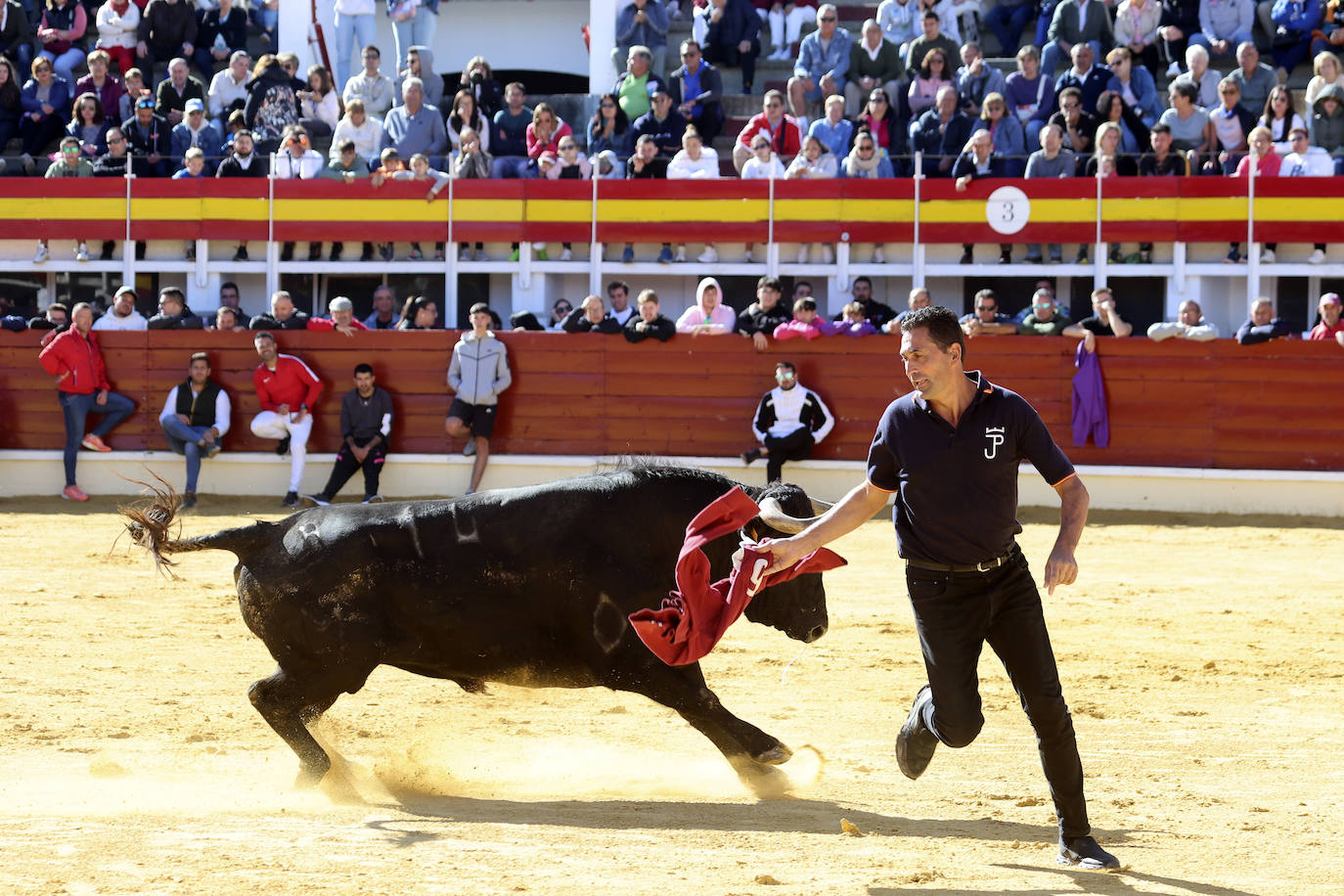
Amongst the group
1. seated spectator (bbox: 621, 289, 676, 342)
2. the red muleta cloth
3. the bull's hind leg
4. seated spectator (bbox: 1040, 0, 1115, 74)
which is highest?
seated spectator (bbox: 1040, 0, 1115, 74)

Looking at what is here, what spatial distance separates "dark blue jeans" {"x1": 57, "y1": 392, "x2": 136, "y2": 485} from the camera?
12.9 meters

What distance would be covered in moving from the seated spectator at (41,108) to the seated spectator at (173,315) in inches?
105

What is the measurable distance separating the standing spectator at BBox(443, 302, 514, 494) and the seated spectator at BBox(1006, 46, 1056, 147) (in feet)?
15.7

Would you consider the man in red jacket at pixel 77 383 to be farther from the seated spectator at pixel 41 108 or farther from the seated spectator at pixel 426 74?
the seated spectator at pixel 426 74

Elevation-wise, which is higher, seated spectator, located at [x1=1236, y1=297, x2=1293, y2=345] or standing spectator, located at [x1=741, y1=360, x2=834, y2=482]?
seated spectator, located at [x1=1236, y1=297, x2=1293, y2=345]

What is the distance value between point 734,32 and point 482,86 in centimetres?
249

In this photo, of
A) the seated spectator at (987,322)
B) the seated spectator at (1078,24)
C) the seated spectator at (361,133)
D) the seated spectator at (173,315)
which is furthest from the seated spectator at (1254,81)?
the seated spectator at (173,315)

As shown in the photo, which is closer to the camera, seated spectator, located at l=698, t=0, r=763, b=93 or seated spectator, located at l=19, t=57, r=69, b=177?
seated spectator, located at l=19, t=57, r=69, b=177

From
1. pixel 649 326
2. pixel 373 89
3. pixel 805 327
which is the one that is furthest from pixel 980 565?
pixel 373 89

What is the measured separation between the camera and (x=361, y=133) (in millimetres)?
14391

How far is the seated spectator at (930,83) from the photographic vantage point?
1380cm

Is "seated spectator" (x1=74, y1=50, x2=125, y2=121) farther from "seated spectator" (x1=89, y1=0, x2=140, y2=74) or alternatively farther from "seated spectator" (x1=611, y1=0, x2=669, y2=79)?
"seated spectator" (x1=611, y1=0, x2=669, y2=79)

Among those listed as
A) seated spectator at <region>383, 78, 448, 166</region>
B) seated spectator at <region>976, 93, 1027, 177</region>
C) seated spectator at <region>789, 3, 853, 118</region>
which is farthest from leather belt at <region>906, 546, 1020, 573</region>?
seated spectator at <region>383, 78, 448, 166</region>

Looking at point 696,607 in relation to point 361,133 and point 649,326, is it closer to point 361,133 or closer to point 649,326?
point 649,326
